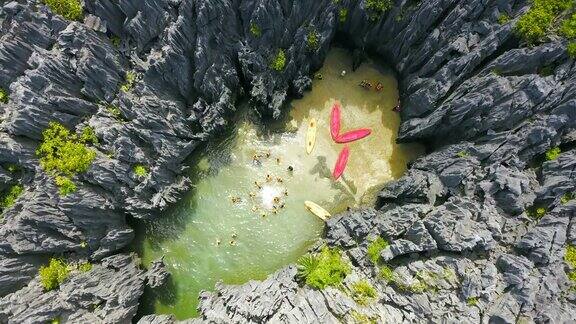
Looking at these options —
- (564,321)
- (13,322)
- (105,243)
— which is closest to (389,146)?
(564,321)

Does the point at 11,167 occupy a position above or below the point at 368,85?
above

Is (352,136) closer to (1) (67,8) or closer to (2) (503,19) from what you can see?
(2) (503,19)

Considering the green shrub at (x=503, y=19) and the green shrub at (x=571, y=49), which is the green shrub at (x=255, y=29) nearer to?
the green shrub at (x=503, y=19)

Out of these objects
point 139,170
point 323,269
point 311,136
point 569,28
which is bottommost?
point 323,269

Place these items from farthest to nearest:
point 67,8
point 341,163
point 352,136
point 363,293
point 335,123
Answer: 1. point 335,123
2. point 352,136
3. point 341,163
4. point 363,293
5. point 67,8

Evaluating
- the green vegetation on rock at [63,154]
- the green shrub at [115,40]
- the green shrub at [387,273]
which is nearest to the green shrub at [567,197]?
the green shrub at [387,273]

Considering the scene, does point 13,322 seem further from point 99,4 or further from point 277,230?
point 99,4

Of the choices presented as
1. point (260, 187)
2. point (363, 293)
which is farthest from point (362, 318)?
point (260, 187)
